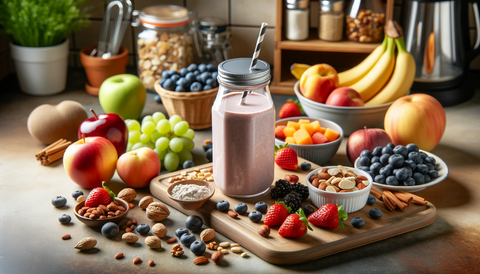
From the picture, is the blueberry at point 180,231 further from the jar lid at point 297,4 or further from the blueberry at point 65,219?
the jar lid at point 297,4

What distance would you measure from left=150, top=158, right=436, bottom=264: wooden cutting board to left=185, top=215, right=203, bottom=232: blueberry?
0.03 m

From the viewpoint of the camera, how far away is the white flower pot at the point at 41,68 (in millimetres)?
1732

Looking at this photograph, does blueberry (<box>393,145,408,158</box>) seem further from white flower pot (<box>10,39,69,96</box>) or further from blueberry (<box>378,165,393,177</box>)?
white flower pot (<box>10,39,69,96</box>)

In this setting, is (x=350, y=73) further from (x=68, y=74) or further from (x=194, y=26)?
(x=68, y=74)

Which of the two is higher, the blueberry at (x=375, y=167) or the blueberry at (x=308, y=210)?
the blueberry at (x=375, y=167)

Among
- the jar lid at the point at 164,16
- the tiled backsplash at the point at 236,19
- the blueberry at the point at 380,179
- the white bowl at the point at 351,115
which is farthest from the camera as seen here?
the tiled backsplash at the point at 236,19

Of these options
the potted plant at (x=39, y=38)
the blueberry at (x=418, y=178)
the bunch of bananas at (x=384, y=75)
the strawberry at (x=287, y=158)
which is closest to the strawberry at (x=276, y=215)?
the strawberry at (x=287, y=158)

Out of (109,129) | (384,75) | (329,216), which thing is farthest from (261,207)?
(384,75)

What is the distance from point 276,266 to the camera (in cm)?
92

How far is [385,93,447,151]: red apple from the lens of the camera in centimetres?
131

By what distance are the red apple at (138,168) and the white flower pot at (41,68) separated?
29.4 inches

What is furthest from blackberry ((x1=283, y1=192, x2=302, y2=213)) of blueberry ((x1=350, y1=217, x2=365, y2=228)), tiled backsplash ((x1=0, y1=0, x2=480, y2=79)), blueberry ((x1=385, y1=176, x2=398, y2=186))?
tiled backsplash ((x1=0, y1=0, x2=480, y2=79))

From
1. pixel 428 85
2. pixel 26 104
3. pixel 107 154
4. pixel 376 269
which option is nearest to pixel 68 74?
pixel 26 104

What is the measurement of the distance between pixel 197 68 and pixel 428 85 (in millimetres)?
755
